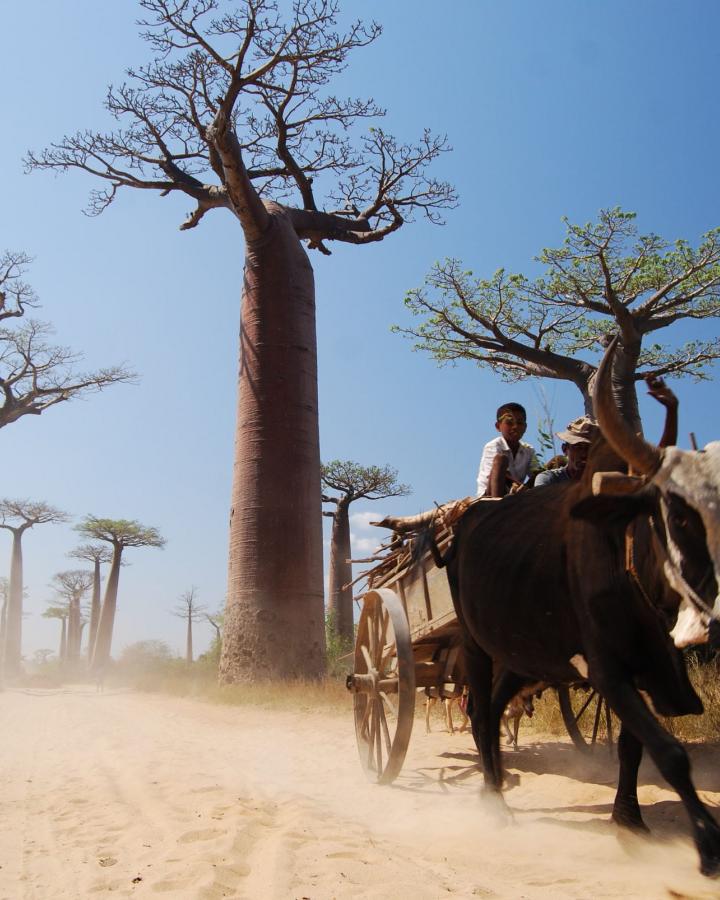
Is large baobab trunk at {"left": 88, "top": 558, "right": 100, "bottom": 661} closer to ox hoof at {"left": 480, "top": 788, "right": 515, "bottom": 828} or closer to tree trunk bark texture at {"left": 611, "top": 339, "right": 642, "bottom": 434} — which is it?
tree trunk bark texture at {"left": 611, "top": 339, "right": 642, "bottom": 434}

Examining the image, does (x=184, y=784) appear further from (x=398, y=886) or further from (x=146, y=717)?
(x=146, y=717)

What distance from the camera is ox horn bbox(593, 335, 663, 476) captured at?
2230mm

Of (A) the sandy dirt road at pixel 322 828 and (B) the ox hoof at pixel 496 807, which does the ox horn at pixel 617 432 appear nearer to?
(A) the sandy dirt road at pixel 322 828

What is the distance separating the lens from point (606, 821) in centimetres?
303

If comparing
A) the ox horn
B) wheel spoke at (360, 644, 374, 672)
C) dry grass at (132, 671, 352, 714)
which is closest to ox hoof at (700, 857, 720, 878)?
the ox horn

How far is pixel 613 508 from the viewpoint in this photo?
2.45 metres

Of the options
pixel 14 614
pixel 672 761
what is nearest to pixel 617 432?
pixel 672 761

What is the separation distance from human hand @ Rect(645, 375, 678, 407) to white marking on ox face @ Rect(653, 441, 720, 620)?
0.60 meters

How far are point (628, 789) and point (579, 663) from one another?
0.46m

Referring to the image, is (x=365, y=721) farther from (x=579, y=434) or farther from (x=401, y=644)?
(x=579, y=434)

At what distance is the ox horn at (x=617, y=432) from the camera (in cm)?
223

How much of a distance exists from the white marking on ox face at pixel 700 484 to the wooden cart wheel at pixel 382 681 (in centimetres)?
187

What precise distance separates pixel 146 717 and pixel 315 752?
3476 mm

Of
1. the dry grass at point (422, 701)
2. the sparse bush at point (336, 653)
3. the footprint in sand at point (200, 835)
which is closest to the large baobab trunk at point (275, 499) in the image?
the dry grass at point (422, 701)
